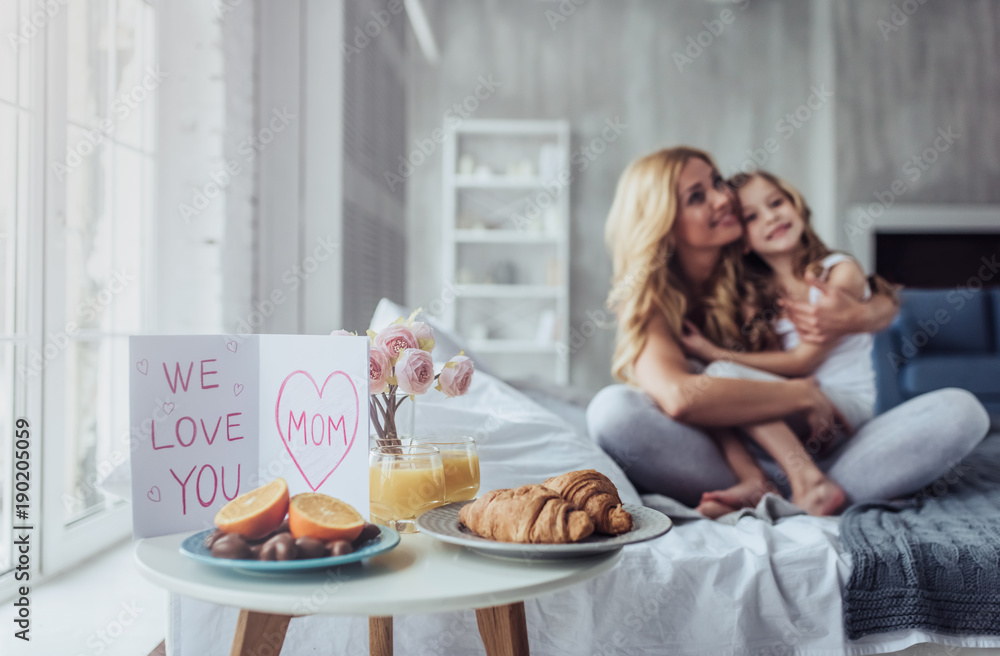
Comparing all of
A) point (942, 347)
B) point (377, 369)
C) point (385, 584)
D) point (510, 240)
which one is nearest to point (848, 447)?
point (377, 369)

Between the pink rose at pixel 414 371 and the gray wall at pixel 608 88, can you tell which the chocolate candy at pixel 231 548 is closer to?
the pink rose at pixel 414 371

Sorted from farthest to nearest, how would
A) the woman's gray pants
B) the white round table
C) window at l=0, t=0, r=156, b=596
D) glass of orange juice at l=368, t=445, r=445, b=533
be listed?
1. window at l=0, t=0, r=156, b=596
2. the woman's gray pants
3. glass of orange juice at l=368, t=445, r=445, b=533
4. the white round table

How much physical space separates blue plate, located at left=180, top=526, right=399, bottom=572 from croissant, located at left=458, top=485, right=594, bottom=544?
0.09 m

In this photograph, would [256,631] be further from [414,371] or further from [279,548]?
[414,371]

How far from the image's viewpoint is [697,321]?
1.73m

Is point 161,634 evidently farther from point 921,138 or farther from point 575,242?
point 921,138

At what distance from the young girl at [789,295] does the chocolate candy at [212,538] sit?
3.58 feet

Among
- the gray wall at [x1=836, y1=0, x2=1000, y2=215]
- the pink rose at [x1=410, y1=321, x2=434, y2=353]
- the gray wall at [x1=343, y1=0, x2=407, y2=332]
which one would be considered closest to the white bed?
the pink rose at [x1=410, y1=321, x2=434, y2=353]

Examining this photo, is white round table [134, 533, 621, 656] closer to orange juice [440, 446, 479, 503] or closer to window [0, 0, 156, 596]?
orange juice [440, 446, 479, 503]

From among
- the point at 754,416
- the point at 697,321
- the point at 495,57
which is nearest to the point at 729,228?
the point at 697,321

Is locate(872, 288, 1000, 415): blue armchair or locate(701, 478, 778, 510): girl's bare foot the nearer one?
locate(701, 478, 778, 510): girl's bare foot

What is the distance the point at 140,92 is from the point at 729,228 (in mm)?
1557

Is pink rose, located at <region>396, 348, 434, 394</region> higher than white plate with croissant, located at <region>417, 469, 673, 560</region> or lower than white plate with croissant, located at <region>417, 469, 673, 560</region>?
higher

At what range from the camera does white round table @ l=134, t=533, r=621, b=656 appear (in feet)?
2.09
